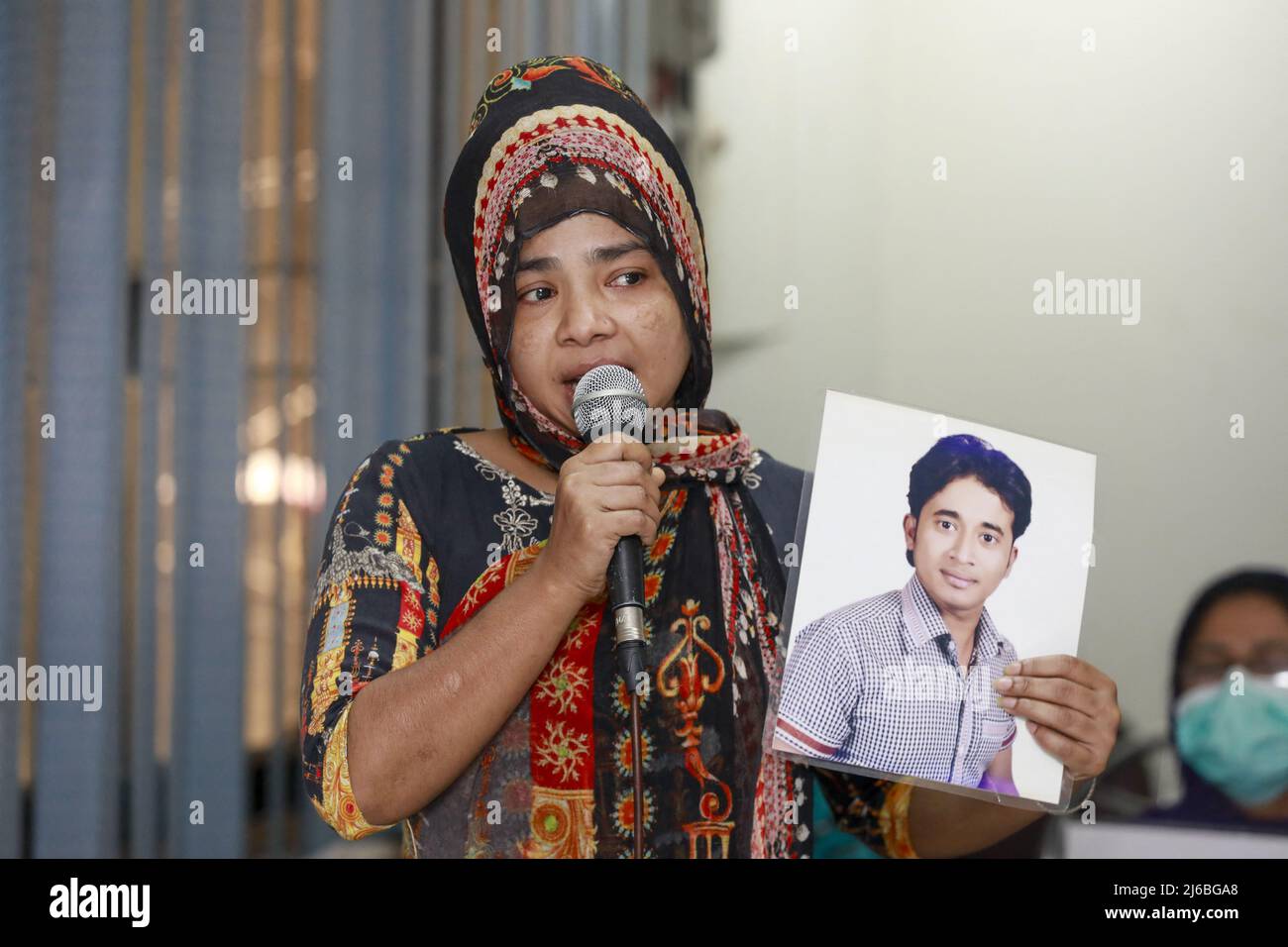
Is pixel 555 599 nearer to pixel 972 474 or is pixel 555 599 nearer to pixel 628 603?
pixel 628 603

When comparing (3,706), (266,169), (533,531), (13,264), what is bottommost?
(3,706)

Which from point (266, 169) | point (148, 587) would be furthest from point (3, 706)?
point (266, 169)

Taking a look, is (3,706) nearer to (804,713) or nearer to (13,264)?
(13,264)

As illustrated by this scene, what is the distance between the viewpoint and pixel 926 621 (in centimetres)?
121

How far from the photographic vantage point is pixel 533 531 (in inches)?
49.5

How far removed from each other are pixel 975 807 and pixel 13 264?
1.71 metres

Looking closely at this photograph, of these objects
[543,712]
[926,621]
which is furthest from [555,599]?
[926,621]

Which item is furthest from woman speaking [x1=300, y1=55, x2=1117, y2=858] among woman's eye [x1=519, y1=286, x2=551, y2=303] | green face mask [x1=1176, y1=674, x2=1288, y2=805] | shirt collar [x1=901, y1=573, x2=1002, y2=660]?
green face mask [x1=1176, y1=674, x2=1288, y2=805]

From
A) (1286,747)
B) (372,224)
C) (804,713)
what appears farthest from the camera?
(372,224)

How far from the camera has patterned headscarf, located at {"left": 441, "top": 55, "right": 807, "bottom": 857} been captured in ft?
3.90

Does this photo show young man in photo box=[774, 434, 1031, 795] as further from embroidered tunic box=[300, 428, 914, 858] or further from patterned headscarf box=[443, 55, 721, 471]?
patterned headscarf box=[443, 55, 721, 471]

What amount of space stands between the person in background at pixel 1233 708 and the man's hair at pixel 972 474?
2.58 feet

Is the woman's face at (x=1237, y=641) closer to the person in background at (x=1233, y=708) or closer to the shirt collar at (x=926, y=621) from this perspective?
the person in background at (x=1233, y=708)
